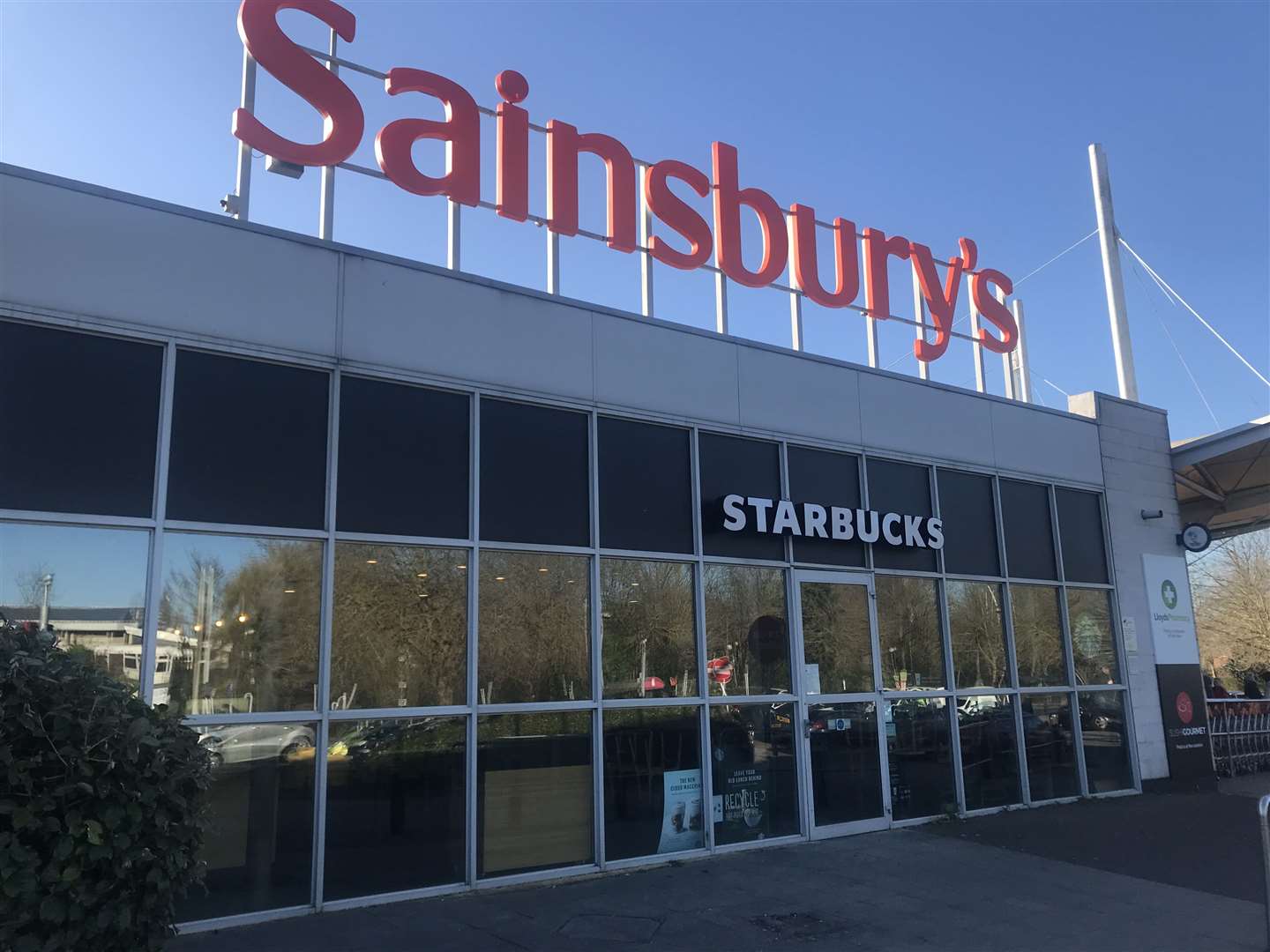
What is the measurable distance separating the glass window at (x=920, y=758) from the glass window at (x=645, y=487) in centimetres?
366

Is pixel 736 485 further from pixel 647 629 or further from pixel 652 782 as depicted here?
pixel 652 782

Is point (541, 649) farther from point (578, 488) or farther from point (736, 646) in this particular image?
point (736, 646)

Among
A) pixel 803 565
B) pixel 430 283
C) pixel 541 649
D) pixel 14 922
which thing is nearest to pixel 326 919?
pixel 541 649

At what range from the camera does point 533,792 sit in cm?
913

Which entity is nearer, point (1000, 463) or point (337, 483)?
point (337, 483)

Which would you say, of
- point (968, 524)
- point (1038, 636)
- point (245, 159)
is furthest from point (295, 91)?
point (1038, 636)

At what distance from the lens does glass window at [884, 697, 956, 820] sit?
38.9 feet

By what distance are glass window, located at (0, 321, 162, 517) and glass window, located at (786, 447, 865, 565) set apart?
6.83 metres

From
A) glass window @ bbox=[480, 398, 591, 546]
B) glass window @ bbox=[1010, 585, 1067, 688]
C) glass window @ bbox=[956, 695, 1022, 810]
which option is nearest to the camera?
glass window @ bbox=[480, 398, 591, 546]

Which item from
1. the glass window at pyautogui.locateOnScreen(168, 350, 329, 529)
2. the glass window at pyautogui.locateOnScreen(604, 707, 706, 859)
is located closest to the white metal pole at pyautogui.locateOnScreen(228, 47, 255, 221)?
the glass window at pyautogui.locateOnScreen(168, 350, 329, 529)

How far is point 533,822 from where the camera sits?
29.8 feet

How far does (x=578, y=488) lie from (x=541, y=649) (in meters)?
1.65

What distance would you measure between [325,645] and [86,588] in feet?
5.99

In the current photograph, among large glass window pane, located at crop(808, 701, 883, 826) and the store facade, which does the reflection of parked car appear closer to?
the store facade
